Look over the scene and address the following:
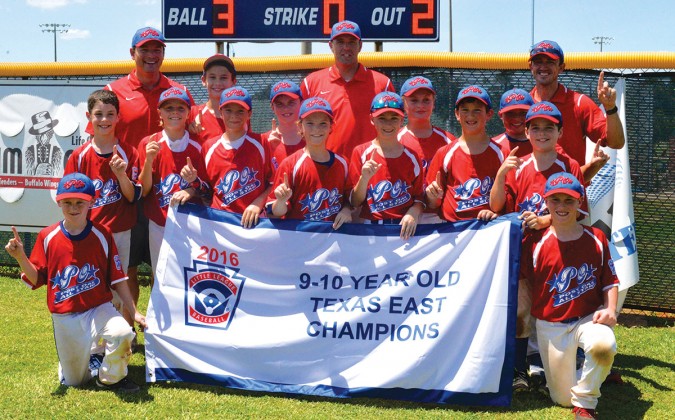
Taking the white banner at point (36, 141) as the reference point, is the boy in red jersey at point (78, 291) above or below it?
below

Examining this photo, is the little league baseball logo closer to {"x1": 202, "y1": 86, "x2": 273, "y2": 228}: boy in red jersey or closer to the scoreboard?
{"x1": 202, "y1": 86, "x2": 273, "y2": 228}: boy in red jersey

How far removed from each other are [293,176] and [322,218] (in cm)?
32

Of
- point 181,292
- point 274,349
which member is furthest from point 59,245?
point 274,349

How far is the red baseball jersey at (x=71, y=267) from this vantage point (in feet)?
13.5

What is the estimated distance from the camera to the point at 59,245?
411 centimetres

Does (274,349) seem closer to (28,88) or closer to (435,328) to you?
(435,328)

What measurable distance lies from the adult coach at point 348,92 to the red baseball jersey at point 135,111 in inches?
39.6

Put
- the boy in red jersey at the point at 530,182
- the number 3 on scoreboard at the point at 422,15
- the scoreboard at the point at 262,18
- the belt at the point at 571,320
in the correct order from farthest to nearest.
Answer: the scoreboard at the point at 262,18 → the number 3 on scoreboard at the point at 422,15 → the boy in red jersey at the point at 530,182 → the belt at the point at 571,320

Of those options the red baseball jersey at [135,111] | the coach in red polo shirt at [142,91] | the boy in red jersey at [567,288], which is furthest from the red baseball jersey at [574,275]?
the coach in red polo shirt at [142,91]

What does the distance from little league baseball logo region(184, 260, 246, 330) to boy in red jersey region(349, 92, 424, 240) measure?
0.89 m

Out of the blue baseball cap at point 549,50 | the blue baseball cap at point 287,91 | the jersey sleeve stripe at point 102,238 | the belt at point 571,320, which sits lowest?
the belt at point 571,320

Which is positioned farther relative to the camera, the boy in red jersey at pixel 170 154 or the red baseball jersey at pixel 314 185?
the boy in red jersey at pixel 170 154

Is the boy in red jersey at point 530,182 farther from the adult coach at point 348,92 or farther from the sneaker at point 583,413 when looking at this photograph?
the adult coach at point 348,92

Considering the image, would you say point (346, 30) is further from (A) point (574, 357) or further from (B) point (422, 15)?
(B) point (422, 15)
